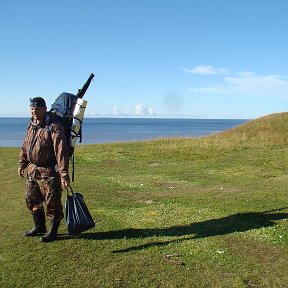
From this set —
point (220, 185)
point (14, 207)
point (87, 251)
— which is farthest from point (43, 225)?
point (220, 185)

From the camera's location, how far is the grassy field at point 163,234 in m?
6.57

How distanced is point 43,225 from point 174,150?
57.2 feet

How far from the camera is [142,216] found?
10.2 meters

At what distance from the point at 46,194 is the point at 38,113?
1589 millimetres

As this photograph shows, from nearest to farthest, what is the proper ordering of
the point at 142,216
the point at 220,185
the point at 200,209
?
the point at 142,216, the point at 200,209, the point at 220,185

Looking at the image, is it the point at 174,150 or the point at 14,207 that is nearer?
the point at 14,207

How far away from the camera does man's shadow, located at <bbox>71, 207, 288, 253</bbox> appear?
855 cm

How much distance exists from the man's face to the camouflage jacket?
11 centimetres

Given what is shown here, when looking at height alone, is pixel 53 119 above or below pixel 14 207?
above

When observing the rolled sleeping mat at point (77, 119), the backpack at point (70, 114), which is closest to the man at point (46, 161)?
the backpack at point (70, 114)

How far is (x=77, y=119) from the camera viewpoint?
8.43 meters

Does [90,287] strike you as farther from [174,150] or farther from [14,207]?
[174,150]

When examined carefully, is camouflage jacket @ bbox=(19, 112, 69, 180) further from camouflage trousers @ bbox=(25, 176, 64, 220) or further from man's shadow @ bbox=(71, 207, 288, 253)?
man's shadow @ bbox=(71, 207, 288, 253)

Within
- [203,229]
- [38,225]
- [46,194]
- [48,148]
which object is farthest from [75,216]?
[203,229]
